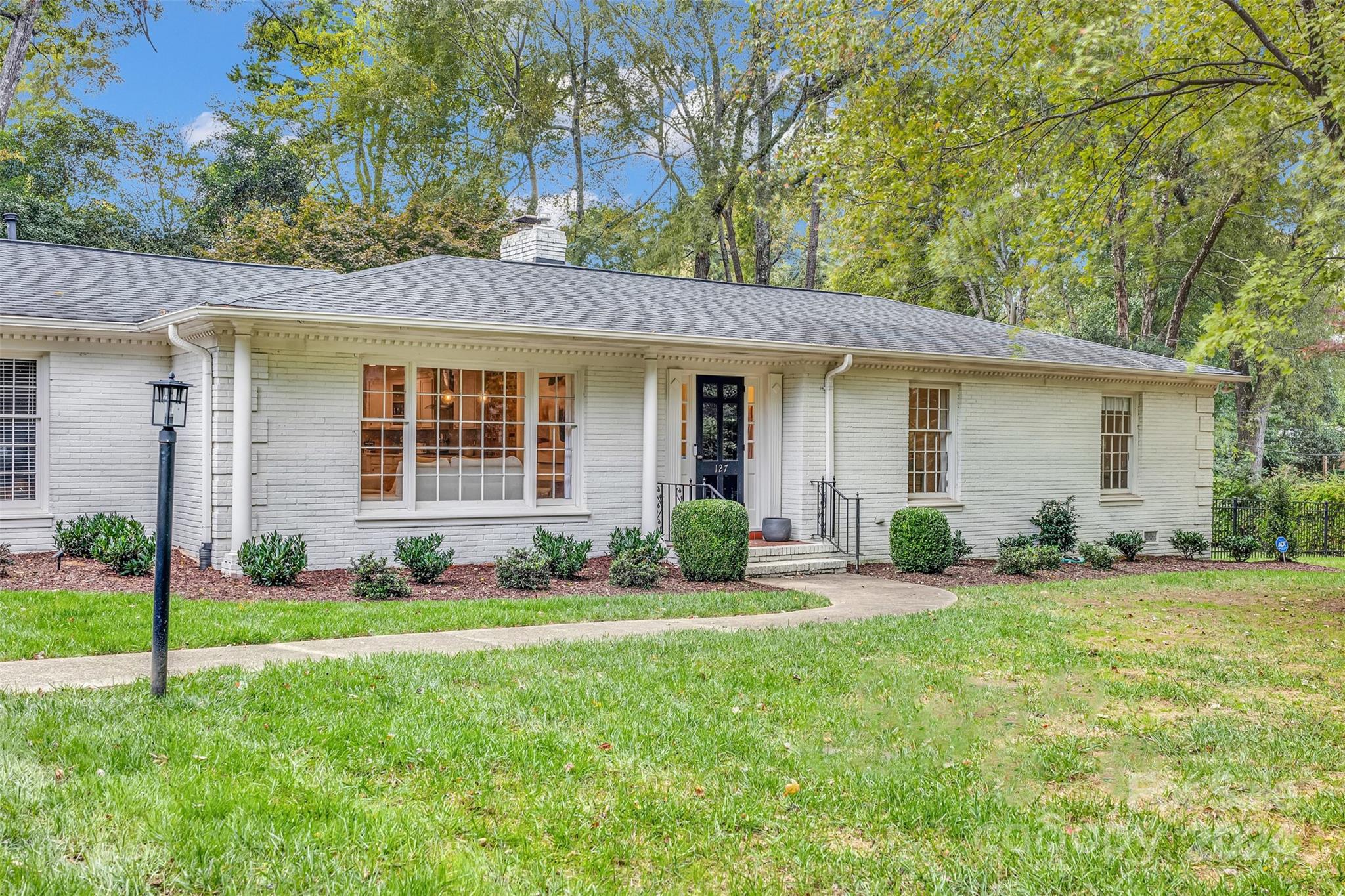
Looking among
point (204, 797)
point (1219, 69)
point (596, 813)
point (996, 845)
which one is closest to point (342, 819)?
point (204, 797)

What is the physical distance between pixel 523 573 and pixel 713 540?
2.37 metres

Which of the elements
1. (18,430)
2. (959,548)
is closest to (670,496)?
Result: (959,548)

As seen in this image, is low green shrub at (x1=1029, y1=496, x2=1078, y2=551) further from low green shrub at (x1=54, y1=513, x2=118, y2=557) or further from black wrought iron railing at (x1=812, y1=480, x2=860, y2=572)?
low green shrub at (x1=54, y1=513, x2=118, y2=557)

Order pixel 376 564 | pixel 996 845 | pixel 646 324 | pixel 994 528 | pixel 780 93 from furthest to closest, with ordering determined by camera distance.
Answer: pixel 780 93
pixel 994 528
pixel 646 324
pixel 376 564
pixel 996 845

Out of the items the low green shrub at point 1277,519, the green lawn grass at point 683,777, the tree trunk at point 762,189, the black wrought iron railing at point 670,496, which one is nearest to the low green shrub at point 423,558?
the black wrought iron railing at point 670,496

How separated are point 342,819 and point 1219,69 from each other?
42.5ft

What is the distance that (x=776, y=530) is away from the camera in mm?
13539

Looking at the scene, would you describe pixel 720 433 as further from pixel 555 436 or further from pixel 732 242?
pixel 732 242

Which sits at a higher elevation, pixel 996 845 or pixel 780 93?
pixel 780 93

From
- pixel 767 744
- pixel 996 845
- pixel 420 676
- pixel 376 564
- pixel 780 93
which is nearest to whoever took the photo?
pixel 996 845

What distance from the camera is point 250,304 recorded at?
1034 cm

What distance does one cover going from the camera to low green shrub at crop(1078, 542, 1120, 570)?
49.3ft

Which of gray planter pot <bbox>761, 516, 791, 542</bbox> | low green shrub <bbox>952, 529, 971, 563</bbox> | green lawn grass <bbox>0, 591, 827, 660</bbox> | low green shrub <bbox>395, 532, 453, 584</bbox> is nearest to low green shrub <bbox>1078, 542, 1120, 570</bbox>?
low green shrub <bbox>952, 529, 971, 563</bbox>

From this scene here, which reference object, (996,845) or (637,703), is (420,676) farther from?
(996,845)
